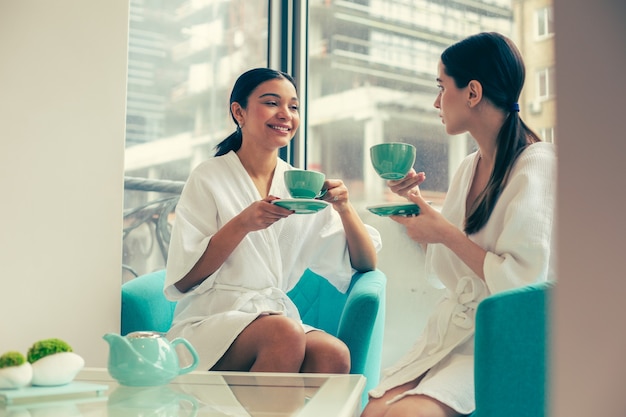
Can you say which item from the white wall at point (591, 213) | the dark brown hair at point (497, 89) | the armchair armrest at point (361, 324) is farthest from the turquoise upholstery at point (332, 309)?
the white wall at point (591, 213)

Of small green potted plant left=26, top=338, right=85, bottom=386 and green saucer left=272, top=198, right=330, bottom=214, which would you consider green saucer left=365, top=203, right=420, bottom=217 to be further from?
small green potted plant left=26, top=338, right=85, bottom=386

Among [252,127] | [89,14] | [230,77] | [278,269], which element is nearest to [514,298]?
[278,269]

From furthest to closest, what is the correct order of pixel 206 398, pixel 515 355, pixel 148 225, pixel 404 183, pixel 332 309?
pixel 148 225
pixel 332 309
pixel 404 183
pixel 206 398
pixel 515 355

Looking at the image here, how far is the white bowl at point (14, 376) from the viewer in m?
1.30

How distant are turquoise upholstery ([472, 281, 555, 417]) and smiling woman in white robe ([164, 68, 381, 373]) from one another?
70 centimetres

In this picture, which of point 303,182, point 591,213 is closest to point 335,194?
point 303,182

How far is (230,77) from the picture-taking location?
325 centimetres

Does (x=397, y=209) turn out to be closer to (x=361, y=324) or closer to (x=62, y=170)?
(x=361, y=324)

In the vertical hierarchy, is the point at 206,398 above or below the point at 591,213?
below

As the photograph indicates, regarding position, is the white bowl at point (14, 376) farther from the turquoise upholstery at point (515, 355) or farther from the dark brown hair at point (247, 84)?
the dark brown hair at point (247, 84)

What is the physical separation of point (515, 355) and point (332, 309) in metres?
1.19

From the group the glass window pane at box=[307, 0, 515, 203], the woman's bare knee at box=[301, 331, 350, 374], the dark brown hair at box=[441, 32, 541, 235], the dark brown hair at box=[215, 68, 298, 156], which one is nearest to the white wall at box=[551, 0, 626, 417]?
the dark brown hair at box=[441, 32, 541, 235]

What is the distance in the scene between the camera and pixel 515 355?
47.4 inches

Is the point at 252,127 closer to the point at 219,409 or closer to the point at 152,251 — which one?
the point at 152,251
